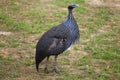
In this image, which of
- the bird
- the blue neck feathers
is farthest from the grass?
the blue neck feathers

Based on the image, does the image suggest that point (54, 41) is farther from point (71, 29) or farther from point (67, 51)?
point (67, 51)

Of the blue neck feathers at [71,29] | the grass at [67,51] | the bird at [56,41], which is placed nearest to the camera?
the bird at [56,41]

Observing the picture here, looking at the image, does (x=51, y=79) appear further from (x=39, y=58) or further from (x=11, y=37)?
(x=11, y=37)

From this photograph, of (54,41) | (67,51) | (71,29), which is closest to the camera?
(54,41)

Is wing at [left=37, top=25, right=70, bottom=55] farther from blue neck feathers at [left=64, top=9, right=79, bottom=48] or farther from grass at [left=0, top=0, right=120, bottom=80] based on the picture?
grass at [left=0, top=0, right=120, bottom=80]

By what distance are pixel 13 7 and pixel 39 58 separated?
607cm

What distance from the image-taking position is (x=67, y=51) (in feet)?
30.9

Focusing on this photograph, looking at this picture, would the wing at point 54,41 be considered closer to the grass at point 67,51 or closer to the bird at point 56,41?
the bird at point 56,41

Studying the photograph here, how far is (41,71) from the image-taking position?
8.16 meters

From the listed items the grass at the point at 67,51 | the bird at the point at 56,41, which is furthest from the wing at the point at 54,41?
the grass at the point at 67,51

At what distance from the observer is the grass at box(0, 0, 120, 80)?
8133 mm

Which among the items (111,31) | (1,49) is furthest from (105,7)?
(1,49)

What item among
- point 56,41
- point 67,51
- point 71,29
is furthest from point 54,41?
point 67,51

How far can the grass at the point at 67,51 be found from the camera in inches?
320
